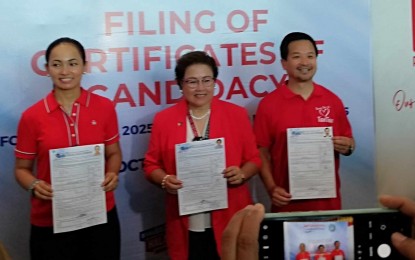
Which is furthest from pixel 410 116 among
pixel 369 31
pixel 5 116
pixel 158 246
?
pixel 5 116

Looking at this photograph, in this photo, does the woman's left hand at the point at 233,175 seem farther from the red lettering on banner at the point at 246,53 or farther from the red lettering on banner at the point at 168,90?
the red lettering on banner at the point at 246,53

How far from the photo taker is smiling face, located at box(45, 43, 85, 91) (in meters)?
2.31

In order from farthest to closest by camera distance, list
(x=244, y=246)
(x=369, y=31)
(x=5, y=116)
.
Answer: (x=369, y=31), (x=5, y=116), (x=244, y=246)

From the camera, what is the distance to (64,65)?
90.9 inches

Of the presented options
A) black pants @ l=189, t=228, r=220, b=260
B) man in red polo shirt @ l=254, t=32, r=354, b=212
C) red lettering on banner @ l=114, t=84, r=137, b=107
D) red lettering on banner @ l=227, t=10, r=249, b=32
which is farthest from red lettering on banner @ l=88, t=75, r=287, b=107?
black pants @ l=189, t=228, r=220, b=260

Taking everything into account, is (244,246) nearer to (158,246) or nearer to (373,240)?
(373,240)

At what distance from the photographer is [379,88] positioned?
130 inches

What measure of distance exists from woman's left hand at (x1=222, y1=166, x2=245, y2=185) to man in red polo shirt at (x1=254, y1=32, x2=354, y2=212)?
249mm

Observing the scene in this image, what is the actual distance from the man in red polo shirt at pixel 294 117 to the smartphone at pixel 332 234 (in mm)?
1538

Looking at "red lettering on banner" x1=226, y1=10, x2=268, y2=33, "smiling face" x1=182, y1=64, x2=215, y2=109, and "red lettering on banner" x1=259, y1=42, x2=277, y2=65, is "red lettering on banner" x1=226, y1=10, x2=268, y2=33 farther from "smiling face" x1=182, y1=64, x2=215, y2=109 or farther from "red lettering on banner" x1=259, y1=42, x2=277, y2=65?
"smiling face" x1=182, y1=64, x2=215, y2=109

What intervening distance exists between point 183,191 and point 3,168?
93 centimetres

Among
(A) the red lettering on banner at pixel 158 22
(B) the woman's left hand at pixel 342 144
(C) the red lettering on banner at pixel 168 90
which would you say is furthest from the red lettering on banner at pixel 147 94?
(B) the woman's left hand at pixel 342 144

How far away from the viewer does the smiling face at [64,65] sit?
2310 mm

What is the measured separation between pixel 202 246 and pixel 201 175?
306 millimetres
